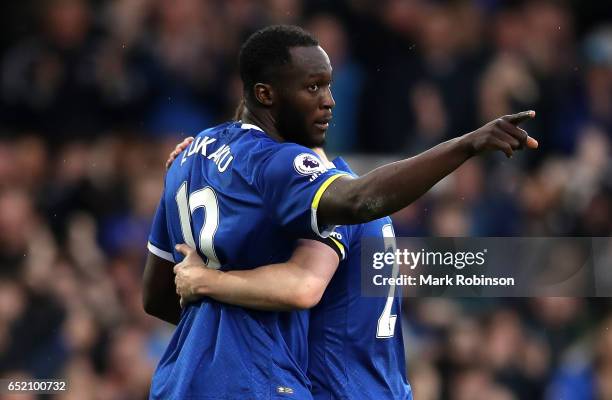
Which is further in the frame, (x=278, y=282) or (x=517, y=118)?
(x=278, y=282)

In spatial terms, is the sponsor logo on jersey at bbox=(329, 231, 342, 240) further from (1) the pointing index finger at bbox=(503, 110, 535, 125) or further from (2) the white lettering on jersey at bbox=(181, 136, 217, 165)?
(1) the pointing index finger at bbox=(503, 110, 535, 125)

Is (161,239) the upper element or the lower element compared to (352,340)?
upper

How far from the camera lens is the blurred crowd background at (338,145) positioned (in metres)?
7.04

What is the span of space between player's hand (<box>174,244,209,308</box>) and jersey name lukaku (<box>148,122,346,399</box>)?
34 mm

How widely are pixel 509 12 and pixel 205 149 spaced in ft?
18.5

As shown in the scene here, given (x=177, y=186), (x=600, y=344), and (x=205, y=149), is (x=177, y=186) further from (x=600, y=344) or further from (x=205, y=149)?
(x=600, y=344)

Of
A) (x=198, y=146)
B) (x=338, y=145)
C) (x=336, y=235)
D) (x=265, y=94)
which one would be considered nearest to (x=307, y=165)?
(x=336, y=235)

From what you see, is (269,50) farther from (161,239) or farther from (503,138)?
(503,138)

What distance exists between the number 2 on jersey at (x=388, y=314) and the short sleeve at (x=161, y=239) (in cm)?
78

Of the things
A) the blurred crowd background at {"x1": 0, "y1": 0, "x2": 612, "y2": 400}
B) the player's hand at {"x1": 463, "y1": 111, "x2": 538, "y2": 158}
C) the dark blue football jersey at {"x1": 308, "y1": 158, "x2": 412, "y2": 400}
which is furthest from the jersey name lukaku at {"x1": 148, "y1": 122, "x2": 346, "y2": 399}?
the blurred crowd background at {"x1": 0, "y1": 0, "x2": 612, "y2": 400}

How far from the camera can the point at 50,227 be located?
302 inches

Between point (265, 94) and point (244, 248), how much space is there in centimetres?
54

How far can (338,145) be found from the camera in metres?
8.32

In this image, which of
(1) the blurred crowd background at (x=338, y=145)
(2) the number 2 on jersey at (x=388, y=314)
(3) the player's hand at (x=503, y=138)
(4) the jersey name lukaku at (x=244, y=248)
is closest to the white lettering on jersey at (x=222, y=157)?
(4) the jersey name lukaku at (x=244, y=248)
